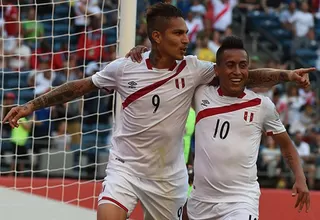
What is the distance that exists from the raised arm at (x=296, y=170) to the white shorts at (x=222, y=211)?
0.95 feet

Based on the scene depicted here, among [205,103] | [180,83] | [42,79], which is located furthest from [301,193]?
[42,79]

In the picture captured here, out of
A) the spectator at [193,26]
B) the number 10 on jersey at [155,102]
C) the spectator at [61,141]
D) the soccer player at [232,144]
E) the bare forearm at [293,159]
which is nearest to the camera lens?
the soccer player at [232,144]

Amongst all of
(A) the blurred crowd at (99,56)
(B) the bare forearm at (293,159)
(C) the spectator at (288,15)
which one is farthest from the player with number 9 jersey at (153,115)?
(C) the spectator at (288,15)

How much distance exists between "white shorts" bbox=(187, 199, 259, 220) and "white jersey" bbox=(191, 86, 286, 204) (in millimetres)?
34

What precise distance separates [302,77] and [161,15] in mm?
1096

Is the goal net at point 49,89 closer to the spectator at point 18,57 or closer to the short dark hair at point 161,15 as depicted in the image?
the spectator at point 18,57

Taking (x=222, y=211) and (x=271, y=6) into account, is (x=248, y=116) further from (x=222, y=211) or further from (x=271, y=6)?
(x=271, y=6)

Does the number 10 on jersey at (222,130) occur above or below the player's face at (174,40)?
below

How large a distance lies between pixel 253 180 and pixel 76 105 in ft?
24.3

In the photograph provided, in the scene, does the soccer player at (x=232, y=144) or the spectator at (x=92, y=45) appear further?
the spectator at (x=92, y=45)

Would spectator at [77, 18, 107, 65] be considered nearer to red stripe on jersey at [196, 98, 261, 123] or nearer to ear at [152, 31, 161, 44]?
ear at [152, 31, 161, 44]

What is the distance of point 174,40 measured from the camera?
6211mm

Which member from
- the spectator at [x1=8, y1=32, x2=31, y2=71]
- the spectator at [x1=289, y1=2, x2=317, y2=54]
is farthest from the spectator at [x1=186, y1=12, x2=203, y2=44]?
the spectator at [x1=8, y1=32, x2=31, y2=71]

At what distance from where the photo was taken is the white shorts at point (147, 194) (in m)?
6.11
